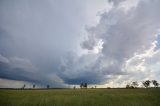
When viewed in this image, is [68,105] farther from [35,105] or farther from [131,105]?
[131,105]

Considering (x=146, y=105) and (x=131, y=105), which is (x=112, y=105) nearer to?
(x=131, y=105)

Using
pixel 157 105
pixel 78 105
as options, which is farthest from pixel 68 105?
pixel 157 105

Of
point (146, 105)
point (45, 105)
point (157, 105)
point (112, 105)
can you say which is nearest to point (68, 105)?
point (45, 105)

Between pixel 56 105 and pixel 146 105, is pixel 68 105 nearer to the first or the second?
pixel 56 105

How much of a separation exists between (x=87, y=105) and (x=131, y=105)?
539cm

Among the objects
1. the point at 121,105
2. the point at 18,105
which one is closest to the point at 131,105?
the point at 121,105

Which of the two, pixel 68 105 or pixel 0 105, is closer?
pixel 0 105

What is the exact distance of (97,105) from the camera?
2316cm

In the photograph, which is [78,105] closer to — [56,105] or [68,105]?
[68,105]

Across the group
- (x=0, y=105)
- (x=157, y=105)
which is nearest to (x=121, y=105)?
(x=157, y=105)

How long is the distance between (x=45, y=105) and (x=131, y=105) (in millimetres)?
10658

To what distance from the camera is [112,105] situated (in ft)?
76.3

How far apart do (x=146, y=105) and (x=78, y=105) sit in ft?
27.8

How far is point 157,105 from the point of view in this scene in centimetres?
2344
